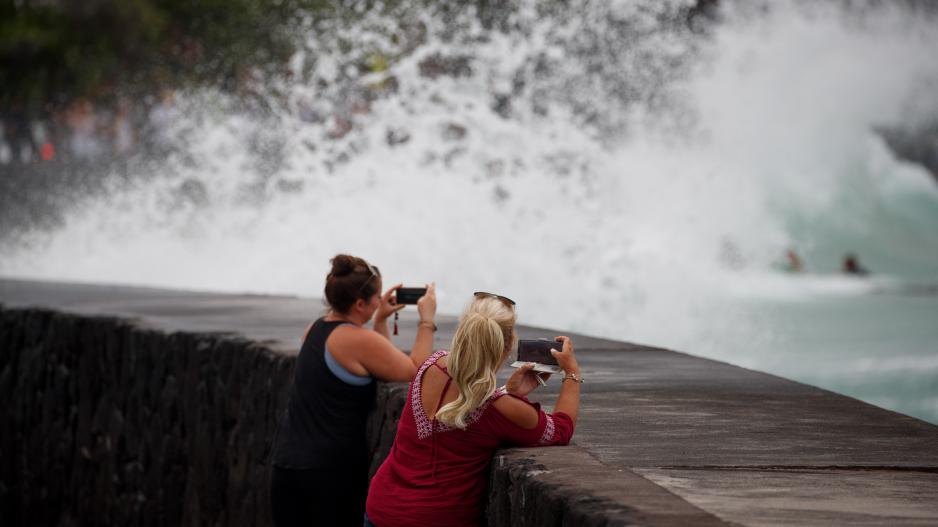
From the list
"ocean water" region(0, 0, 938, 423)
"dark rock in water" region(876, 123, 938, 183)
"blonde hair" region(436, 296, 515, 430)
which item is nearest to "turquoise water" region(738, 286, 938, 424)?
"ocean water" region(0, 0, 938, 423)

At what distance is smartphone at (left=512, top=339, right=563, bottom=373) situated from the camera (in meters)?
4.06

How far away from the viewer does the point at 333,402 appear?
4973 millimetres

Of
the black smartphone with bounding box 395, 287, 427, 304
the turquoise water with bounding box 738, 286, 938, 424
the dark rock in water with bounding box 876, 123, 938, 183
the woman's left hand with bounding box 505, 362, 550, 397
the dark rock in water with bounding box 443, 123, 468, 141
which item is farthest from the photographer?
the dark rock in water with bounding box 876, 123, 938, 183

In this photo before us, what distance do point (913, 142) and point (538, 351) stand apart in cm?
3626

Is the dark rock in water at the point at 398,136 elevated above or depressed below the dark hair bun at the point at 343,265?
above

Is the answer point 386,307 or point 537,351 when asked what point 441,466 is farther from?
point 386,307

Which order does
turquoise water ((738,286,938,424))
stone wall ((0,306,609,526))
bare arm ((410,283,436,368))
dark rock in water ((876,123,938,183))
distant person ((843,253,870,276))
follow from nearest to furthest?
bare arm ((410,283,436,368)) → stone wall ((0,306,609,526)) → turquoise water ((738,286,938,424)) → distant person ((843,253,870,276)) → dark rock in water ((876,123,938,183))

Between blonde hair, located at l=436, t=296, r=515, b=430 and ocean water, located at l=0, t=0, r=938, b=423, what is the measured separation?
10.5 metres

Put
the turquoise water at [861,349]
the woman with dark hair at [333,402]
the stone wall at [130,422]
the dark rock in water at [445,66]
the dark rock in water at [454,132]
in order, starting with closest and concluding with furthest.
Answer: the woman with dark hair at [333,402] < the stone wall at [130,422] < the turquoise water at [861,349] < the dark rock in water at [454,132] < the dark rock in water at [445,66]

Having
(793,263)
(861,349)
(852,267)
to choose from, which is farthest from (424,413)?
(852,267)

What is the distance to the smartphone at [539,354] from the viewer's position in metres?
4.06

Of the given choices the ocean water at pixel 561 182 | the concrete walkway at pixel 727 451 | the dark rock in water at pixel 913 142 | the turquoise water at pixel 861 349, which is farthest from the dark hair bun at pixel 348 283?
the dark rock in water at pixel 913 142

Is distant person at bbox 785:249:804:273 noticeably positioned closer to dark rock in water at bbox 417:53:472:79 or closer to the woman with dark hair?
dark rock in water at bbox 417:53:472:79

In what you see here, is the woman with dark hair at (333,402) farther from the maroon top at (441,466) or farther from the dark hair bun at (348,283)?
the maroon top at (441,466)
